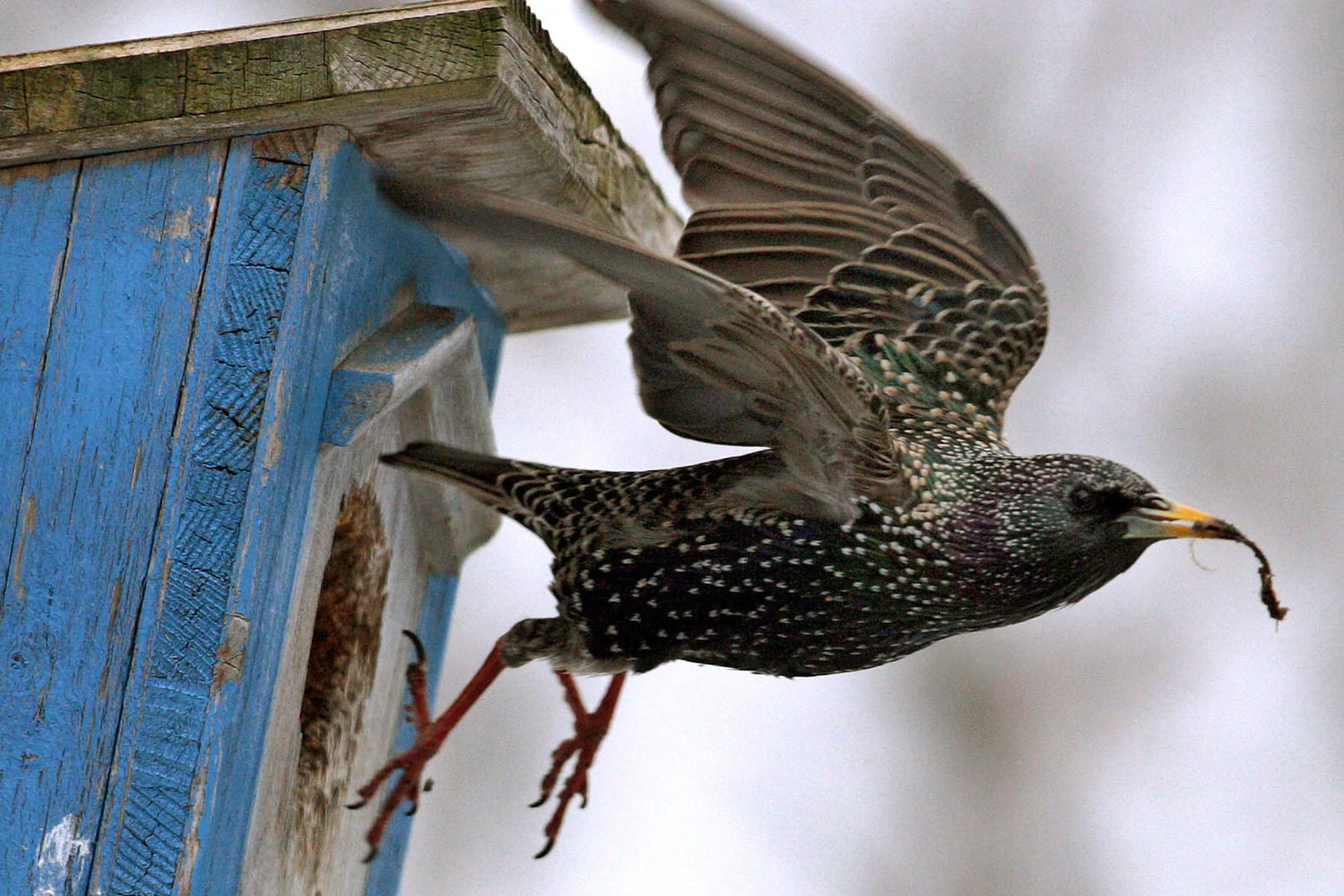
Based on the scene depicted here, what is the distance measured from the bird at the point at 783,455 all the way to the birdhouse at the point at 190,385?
7.2 inches

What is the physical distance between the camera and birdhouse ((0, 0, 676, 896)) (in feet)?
6.11

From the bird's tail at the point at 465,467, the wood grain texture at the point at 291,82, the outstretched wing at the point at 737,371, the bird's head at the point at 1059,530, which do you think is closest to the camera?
the outstretched wing at the point at 737,371

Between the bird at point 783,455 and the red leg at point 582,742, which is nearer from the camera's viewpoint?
the bird at point 783,455

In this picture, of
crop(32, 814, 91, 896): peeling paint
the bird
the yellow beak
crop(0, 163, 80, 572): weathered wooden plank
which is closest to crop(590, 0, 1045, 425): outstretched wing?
the bird

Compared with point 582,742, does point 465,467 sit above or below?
above

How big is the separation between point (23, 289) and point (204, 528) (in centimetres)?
39

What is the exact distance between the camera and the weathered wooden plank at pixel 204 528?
1.84 metres

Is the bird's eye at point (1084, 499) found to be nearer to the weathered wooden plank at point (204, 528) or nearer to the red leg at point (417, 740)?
the red leg at point (417, 740)

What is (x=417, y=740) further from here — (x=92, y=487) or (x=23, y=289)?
(x=23, y=289)

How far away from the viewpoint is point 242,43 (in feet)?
6.35

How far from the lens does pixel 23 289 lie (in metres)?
1.99

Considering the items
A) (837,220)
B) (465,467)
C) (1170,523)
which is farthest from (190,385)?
(1170,523)

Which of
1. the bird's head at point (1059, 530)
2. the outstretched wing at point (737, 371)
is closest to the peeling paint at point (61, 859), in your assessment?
the outstretched wing at point (737, 371)

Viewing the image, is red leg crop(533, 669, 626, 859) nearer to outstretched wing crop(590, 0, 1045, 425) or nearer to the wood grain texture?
outstretched wing crop(590, 0, 1045, 425)
